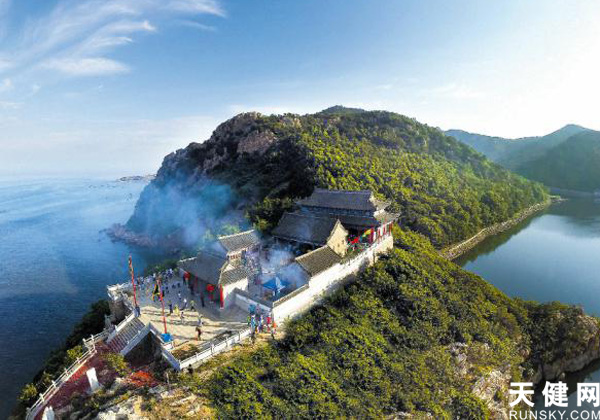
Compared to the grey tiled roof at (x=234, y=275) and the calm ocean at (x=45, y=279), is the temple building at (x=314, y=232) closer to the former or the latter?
the grey tiled roof at (x=234, y=275)

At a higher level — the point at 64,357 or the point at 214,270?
the point at 214,270

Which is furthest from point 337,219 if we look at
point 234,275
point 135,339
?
point 135,339

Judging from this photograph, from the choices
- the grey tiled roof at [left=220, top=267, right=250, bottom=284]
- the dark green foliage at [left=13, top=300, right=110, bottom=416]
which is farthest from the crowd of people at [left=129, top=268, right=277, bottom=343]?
the dark green foliage at [left=13, top=300, right=110, bottom=416]

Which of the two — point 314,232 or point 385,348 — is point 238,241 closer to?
point 314,232

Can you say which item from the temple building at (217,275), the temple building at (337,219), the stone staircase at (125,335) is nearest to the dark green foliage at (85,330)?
the stone staircase at (125,335)

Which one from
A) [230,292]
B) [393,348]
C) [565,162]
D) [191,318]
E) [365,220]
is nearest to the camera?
[393,348]

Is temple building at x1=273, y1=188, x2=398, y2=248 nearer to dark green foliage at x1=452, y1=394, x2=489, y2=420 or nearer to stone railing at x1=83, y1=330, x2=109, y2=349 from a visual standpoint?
dark green foliage at x1=452, y1=394, x2=489, y2=420
